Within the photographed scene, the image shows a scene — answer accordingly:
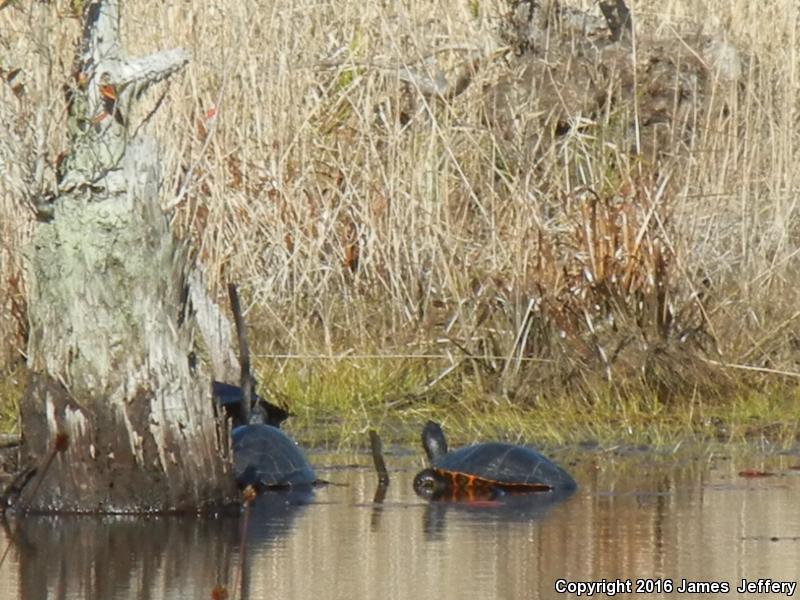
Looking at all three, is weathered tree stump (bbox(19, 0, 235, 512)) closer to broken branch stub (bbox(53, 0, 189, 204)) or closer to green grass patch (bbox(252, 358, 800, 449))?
broken branch stub (bbox(53, 0, 189, 204))

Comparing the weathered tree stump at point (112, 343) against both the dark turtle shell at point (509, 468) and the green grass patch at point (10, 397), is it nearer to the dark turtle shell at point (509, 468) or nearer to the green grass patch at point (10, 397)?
the dark turtle shell at point (509, 468)

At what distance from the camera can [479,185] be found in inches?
357

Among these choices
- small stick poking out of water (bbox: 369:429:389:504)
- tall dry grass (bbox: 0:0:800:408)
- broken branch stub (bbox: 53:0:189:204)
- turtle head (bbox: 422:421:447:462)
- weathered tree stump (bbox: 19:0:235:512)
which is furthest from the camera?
tall dry grass (bbox: 0:0:800:408)

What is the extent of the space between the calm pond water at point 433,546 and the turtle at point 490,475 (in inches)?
3.3

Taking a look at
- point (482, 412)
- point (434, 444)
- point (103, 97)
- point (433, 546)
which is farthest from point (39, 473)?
point (482, 412)

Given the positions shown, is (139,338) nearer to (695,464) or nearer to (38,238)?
(38,238)

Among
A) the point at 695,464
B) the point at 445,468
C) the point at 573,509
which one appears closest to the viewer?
the point at 573,509

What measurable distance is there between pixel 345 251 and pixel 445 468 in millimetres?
2698

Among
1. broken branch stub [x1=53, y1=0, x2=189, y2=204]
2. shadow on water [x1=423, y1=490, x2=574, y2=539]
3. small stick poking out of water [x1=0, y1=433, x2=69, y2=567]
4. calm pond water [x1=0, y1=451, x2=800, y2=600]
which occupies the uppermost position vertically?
broken branch stub [x1=53, y1=0, x2=189, y2=204]

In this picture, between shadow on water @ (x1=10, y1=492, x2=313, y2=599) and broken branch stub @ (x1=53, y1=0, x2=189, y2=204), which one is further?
broken branch stub @ (x1=53, y1=0, x2=189, y2=204)

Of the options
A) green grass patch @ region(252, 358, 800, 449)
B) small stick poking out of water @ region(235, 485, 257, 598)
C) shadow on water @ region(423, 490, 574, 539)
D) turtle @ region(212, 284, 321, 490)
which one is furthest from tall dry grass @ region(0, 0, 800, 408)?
small stick poking out of water @ region(235, 485, 257, 598)

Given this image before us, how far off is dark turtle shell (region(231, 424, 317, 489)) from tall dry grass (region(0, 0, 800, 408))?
1.60 m

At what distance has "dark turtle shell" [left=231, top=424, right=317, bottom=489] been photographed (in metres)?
6.35

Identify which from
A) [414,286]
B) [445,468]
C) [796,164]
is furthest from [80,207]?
[796,164]
